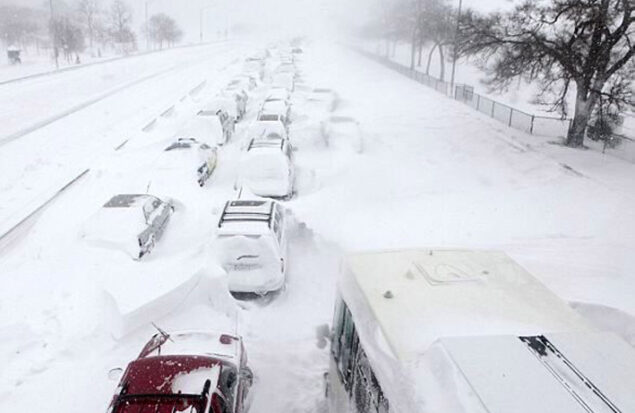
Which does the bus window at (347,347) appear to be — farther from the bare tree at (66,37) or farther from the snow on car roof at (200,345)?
the bare tree at (66,37)

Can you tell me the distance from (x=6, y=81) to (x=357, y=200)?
3671 cm

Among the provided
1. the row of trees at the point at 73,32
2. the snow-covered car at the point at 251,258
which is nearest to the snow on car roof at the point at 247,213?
the snow-covered car at the point at 251,258

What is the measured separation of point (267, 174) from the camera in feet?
46.9

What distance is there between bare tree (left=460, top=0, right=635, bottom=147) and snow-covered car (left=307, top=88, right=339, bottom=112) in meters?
8.73

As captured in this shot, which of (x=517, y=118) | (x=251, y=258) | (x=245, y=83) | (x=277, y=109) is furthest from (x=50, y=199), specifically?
(x=245, y=83)

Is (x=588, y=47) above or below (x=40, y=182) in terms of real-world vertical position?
above

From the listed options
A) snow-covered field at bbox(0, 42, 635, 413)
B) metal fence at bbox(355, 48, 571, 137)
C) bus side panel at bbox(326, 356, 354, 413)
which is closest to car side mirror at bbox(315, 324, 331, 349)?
snow-covered field at bbox(0, 42, 635, 413)

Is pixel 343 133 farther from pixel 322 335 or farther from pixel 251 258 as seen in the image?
pixel 322 335

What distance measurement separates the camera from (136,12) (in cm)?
16138

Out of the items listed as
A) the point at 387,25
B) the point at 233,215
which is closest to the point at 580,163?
the point at 233,215

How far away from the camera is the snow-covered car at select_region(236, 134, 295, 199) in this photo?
13961 millimetres

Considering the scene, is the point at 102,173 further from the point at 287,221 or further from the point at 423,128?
the point at 423,128

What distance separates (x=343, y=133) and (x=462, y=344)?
60.6 ft

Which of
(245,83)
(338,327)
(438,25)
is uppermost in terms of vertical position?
A: (438,25)
